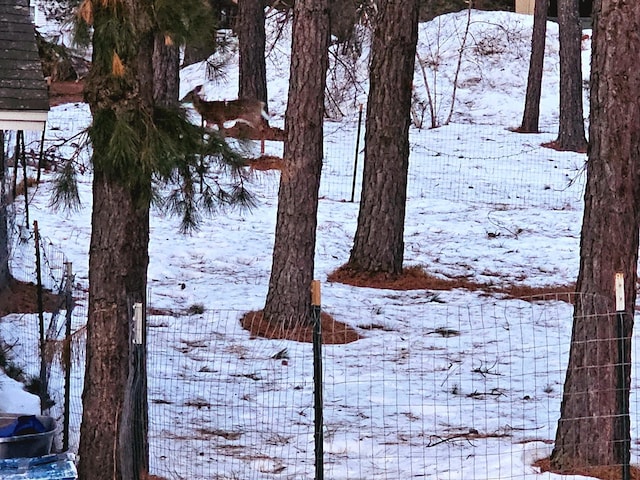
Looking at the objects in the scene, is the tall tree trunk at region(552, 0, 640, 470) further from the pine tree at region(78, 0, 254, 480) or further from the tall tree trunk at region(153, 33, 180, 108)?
the tall tree trunk at region(153, 33, 180, 108)

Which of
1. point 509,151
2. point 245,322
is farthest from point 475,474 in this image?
point 509,151

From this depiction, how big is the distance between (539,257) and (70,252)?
6.17 meters

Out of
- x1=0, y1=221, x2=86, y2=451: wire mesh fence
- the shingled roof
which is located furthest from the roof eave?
x1=0, y1=221, x2=86, y2=451: wire mesh fence

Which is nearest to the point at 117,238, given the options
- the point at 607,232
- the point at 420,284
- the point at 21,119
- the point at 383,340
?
the point at 21,119

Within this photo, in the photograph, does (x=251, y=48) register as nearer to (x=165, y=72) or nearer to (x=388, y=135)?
(x=165, y=72)

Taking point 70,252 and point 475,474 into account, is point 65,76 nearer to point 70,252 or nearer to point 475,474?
point 475,474

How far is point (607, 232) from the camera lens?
620 cm

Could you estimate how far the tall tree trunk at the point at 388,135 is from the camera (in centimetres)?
1227

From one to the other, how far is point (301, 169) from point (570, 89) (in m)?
12.6

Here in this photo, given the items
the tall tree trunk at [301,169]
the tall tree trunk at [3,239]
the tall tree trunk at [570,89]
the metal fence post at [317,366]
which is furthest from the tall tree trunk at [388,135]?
the tall tree trunk at [570,89]

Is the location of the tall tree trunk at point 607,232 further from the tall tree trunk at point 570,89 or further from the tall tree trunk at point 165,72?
the tall tree trunk at point 570,89

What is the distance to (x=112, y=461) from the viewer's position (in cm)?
637

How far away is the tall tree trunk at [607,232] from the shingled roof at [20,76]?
3411mm

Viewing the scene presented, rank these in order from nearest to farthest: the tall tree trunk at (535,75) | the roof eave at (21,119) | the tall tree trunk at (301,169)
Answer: the roof eave at (21,119), the tall tree trunk at (301,169), the tall tree trunk at (535,75)
